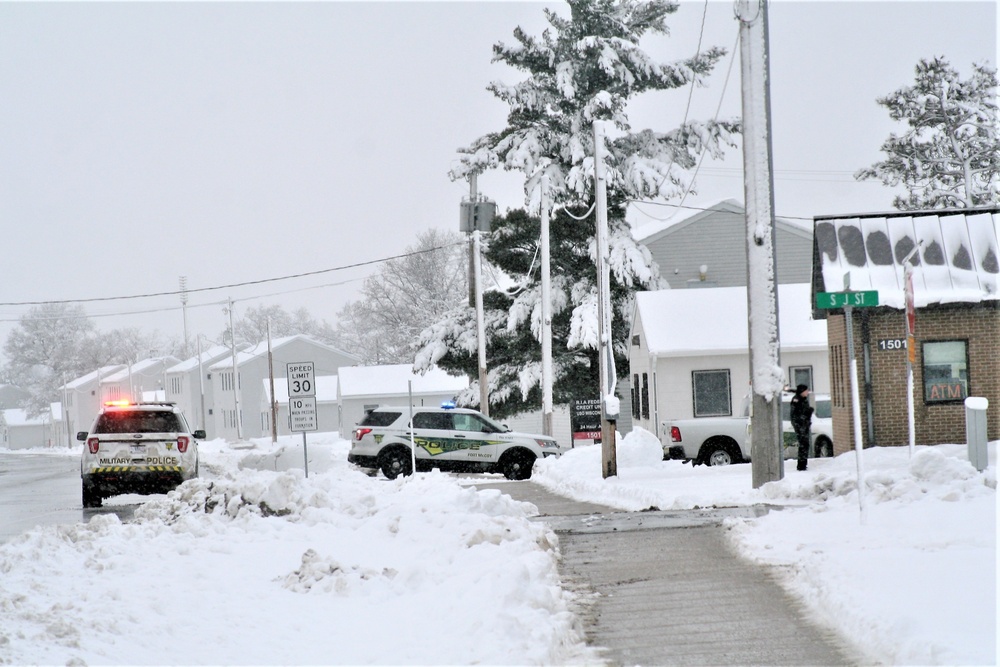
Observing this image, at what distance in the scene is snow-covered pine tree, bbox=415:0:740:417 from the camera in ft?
128

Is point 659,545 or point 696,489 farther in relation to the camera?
point 696,489

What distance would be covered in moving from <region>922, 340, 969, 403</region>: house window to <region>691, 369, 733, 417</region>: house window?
33.0 feet

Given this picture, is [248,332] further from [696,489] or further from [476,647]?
[476,647]

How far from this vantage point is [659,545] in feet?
40.7

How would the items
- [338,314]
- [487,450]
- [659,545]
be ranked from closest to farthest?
[659,545], [487,450], [338,314]

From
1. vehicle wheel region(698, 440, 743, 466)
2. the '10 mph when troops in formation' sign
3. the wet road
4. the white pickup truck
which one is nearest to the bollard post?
the white pickup truck

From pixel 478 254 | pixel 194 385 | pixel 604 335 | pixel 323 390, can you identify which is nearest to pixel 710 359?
pixel 478 254

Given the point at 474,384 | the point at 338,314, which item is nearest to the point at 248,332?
the point at 338,314

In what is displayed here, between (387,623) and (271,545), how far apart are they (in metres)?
3.76

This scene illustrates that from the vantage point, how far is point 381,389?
71500 millimetres

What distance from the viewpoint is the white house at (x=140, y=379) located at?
121 meters

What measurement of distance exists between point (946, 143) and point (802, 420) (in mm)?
27752

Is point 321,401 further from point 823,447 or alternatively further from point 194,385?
point 823,447

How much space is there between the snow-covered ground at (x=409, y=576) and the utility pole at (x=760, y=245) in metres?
1.10
